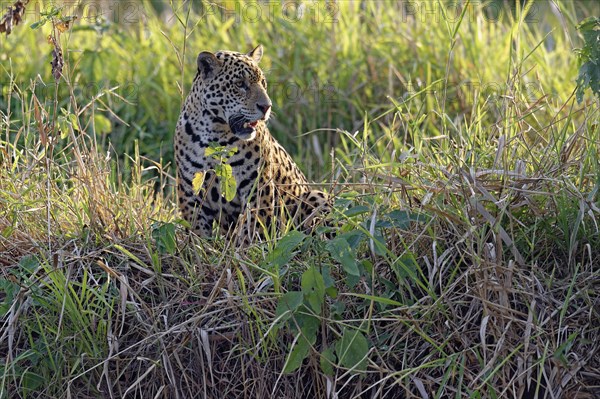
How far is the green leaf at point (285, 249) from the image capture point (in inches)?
148

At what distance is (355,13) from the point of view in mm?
7730

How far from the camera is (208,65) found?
17.1ft

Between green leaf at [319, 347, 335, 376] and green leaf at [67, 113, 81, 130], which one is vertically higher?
green leaf at [67, 113, 81, 130]

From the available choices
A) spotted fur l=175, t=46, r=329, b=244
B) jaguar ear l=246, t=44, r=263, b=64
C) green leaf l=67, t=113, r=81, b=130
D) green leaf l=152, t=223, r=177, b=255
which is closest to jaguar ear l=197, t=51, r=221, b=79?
spotted fur l=175, t=46, r=329, b=244

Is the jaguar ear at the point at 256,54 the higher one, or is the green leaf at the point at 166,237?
the jaguar ear at the point at 256,54

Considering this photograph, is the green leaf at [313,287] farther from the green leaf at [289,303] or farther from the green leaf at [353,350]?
the green leaf at [353,350]

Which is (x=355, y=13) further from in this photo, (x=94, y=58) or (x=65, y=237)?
(x=65, y=237)

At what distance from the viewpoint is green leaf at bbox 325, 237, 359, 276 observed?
11.9 ft

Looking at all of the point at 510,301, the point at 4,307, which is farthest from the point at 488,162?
the point at 4,307

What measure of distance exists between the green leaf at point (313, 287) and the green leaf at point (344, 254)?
0.09 m

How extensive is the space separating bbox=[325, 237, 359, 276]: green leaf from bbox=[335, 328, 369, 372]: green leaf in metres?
0.23

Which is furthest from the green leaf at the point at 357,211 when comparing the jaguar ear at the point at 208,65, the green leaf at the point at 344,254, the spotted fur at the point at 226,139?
the jaguar ear at the point at 208,65

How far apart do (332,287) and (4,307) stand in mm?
1262

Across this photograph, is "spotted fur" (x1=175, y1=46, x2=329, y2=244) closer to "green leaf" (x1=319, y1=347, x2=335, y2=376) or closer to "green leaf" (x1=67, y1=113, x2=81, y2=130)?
"green leaf" (x1=67, y1=113, x2=81, y2=130)
